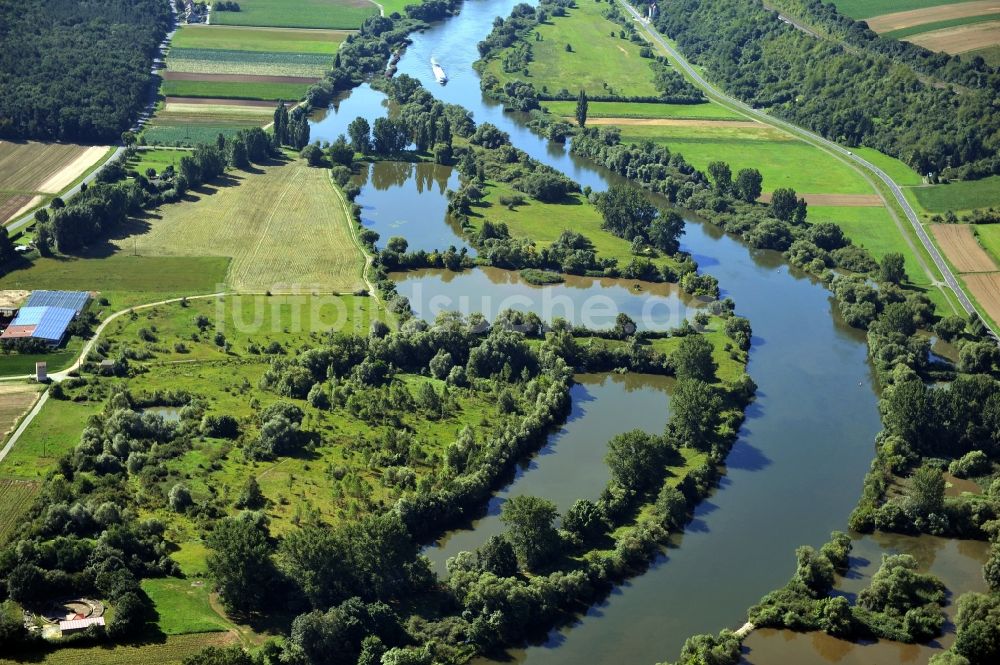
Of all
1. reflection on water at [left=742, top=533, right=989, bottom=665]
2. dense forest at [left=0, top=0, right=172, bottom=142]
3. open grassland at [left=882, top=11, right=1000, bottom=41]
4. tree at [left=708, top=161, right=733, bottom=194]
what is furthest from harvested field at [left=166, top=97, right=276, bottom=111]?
reflection on water at [left=742, top=533, right=989, bottom=665]

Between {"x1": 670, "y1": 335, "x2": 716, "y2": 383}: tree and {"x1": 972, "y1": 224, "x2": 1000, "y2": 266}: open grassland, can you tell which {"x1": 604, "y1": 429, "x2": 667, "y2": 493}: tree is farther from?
{"x1": 972, "y1": 224, "x2": 1000, "y2": 266}: open grassland

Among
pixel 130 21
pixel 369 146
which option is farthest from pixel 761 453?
pixel 130 21

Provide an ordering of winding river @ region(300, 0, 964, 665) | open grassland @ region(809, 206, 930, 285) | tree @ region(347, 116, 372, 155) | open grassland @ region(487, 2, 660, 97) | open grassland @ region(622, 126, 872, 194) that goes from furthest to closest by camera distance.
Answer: open grassland @ region(487, 2, 660, 97) < tree @ region(347, 116, 372, 155) < open grassland @ region(622, 126, 872, 194) < open grassland @ region(809, 206, 930, 285) < winding river @ region(300, 0, 964, 665)

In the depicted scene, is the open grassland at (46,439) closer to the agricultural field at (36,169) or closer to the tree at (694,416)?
the agricultural field at (36,169)

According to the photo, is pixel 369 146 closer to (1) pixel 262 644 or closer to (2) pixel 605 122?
(2) pixel 605 122

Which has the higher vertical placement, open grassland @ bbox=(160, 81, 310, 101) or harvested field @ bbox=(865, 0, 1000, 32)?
harvested field @ bbox=(865, 0, 1000, 32)

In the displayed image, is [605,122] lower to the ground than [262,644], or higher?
higher
